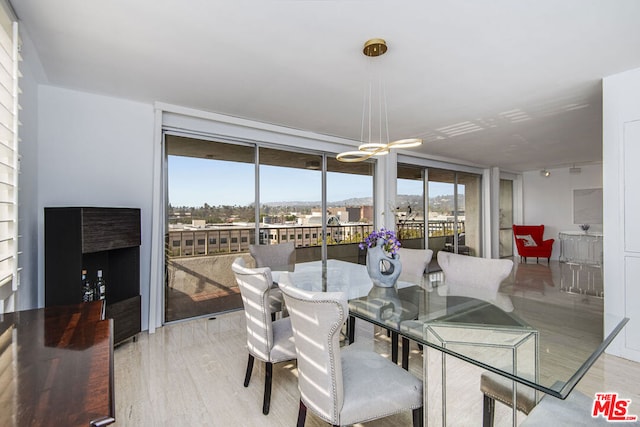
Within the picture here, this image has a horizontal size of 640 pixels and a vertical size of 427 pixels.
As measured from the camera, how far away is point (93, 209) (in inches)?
105

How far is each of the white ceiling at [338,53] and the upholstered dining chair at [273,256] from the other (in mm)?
1671

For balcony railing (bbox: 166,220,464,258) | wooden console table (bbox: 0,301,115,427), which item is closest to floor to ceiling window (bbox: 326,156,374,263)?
balcony railing (bbox: 166,220,464,258)

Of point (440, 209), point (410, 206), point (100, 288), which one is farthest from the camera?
point (440, 209)

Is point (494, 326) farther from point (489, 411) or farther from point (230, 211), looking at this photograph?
point (230, 211)

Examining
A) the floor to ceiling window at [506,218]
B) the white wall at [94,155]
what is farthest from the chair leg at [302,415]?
the floor to ceiling window at [506,218]

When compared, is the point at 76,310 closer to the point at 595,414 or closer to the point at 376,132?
the point at 595,414

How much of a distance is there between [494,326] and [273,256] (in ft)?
7.97

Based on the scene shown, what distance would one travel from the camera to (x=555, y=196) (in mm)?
8227

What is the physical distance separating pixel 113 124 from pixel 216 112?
43.8 inches

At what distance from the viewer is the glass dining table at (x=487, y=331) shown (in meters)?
1.24

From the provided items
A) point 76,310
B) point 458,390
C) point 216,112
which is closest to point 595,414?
point 458,390

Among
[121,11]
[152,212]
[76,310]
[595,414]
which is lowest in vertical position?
[595,414]

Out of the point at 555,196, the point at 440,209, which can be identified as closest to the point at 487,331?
the point at 440,209

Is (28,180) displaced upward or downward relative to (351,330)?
upward
